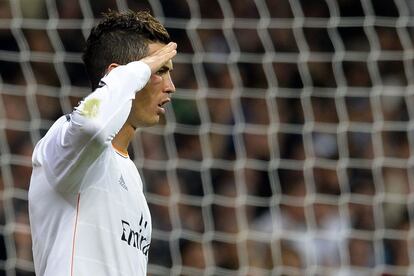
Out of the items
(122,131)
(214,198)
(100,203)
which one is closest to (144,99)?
(122,131)

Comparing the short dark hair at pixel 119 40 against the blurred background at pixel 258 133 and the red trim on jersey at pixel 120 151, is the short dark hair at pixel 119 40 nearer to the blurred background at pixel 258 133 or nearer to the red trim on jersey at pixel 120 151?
the red trim on jersey at pixel 120 151

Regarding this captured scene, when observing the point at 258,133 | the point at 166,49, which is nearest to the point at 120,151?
the point at 166,49

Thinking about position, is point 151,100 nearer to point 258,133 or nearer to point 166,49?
point 166,49

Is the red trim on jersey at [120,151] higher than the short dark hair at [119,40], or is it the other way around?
the short dark hair at [119,40]

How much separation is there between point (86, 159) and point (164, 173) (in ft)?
9.00

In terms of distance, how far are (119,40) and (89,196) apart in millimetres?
361

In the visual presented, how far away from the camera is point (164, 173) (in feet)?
15.1

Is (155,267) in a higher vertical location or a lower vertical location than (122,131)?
lower

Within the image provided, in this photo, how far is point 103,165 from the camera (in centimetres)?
197

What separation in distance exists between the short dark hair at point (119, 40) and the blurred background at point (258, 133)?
2.37 metres

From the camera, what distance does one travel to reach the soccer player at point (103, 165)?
1845 mm

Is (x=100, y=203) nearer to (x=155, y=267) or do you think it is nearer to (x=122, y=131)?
(x=122, y=131)

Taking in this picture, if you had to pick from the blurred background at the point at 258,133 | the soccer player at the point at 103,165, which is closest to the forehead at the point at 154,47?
the soccer player at the point at 103,165

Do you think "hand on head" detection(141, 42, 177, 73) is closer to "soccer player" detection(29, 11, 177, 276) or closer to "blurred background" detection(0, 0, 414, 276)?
"soccer player" detection(29, 11, 177, 276)
